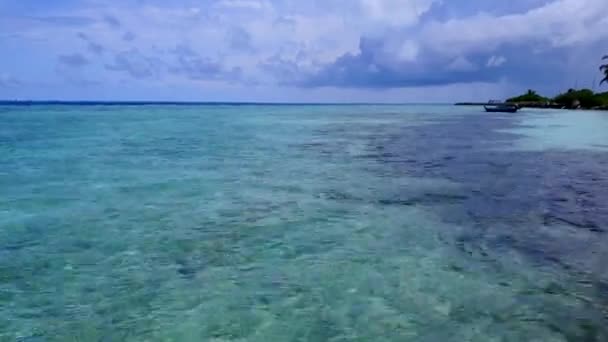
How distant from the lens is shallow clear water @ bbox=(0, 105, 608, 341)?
17.7 feet

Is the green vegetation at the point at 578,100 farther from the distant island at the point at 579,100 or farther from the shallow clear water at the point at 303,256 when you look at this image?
the shallow clear water at the point at 303,256

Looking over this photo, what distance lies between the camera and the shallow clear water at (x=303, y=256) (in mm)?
5406

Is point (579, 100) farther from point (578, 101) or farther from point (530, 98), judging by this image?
point (530, 98)

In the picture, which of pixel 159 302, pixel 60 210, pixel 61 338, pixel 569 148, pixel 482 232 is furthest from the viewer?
pixel 569 148

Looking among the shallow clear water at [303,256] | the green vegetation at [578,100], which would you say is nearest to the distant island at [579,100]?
the green vegetation at [578,100]

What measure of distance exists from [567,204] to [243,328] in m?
9.37

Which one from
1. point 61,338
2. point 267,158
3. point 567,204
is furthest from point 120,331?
point 267,158

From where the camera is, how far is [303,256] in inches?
301

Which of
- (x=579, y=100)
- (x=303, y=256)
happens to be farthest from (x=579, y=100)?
(x=303, y=256)

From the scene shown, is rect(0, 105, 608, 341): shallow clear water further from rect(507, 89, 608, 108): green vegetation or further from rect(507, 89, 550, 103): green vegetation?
rect(507, 89, 550, 103): green vegetation

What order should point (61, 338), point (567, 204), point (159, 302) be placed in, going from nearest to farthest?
point (61, 338)
point (159, 302)
point (567, 204)

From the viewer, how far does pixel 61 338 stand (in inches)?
199

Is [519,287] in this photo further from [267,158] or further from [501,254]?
[267,158]

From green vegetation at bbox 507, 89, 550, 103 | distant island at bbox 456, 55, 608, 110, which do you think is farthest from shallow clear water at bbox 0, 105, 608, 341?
green vegetation at bbox 507, 89, 550, 103
